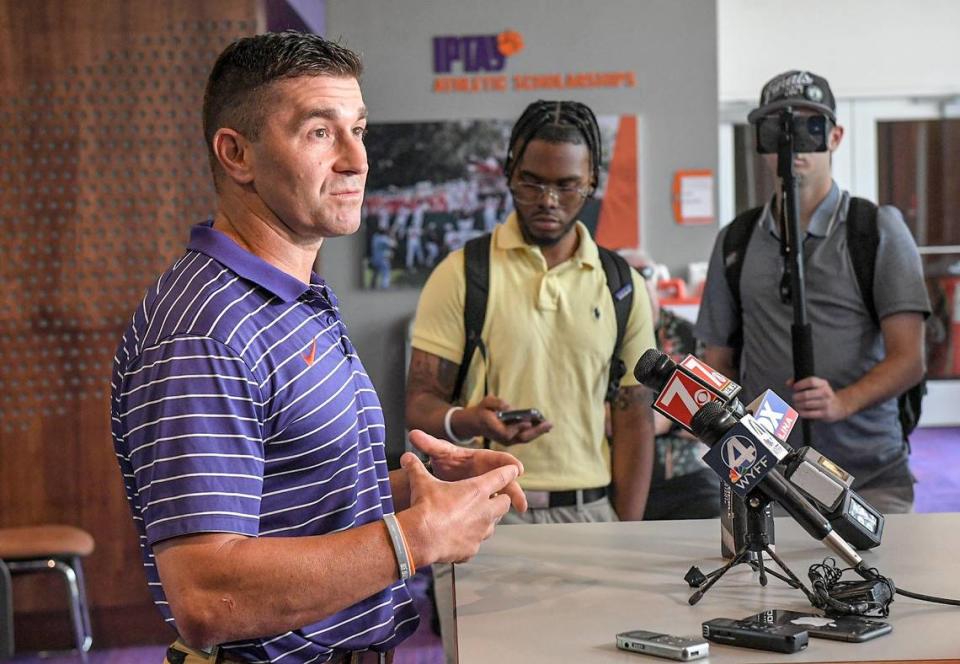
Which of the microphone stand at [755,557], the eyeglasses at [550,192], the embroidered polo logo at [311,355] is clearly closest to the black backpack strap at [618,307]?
the eyeglasses at [550,192]

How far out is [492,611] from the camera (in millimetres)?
1566

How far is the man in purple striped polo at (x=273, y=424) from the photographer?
4.13 ft

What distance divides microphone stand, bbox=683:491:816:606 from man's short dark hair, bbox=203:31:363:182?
32.3 inches

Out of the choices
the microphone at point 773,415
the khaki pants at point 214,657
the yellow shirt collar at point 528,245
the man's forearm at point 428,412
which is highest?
the yellow shirt collar at point 528,245

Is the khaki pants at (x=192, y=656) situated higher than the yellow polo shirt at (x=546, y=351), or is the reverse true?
the yellow polo shirt at (x=546, y=351)

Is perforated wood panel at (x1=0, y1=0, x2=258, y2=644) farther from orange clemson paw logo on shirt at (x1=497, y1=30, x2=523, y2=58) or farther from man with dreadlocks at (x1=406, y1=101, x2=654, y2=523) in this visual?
orange clemson paw logo on shirt at (x1=497, y1=30, x2=523, y2=58)

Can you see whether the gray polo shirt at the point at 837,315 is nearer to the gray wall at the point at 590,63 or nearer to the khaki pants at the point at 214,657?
the khaki pants at the point at 214,657

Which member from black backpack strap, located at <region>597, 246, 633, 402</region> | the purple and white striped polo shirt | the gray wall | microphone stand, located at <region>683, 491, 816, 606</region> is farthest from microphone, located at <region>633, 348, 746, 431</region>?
the gray wall

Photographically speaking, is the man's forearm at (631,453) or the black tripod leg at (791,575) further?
the man's forearm at (631,453)

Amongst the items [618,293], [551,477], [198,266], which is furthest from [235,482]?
[618,293]

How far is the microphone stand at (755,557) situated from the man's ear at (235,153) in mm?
817

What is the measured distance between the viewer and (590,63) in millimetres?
6105

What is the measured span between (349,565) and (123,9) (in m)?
3.00

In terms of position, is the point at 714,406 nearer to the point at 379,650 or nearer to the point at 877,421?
the point at 379,650
